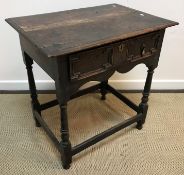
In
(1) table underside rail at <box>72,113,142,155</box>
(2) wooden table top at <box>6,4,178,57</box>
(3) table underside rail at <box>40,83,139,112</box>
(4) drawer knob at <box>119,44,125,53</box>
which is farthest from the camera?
(3) table underside rail at <box>40,83,139,112</box>

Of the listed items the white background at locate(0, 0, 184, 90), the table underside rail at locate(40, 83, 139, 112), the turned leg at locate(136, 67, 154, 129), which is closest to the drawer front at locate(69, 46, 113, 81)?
the turned leg at locate(136, 67, 154, 129)

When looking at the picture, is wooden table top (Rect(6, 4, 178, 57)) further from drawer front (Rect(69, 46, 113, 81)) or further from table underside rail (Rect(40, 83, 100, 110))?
table underside rail (Rect(40, 83, 100, 110))

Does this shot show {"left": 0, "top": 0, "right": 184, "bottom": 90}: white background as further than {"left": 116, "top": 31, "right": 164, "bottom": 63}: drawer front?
Yes

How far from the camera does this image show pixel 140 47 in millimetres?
1082

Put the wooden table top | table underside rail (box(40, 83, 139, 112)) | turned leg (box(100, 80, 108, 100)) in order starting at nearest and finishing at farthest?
the wooden table top
table underside rail (box(40, 83, 139, 112))
turned leg (box(100, 80, 108, 100))

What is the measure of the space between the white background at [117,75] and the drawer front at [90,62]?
2.14 feet

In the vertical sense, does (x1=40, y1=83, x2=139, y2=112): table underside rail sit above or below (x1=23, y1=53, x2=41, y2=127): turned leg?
below

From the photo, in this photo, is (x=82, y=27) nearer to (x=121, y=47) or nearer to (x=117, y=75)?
(x=121, y=47)

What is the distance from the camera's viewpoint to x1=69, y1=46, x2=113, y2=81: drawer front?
2.98 feet

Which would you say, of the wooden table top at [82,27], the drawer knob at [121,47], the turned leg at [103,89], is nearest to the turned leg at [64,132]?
the wooden table top at [82,27]

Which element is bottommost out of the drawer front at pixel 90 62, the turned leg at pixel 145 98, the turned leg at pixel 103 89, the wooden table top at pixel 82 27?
the turned leg at pixel 103 89

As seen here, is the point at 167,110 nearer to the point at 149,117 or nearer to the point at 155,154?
the point at 149,117

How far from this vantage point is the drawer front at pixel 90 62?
0.91 metres

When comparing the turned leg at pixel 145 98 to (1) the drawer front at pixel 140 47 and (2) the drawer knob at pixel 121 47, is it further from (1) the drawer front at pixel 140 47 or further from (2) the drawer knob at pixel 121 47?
(2) the drawer knob at pixel 121 47
